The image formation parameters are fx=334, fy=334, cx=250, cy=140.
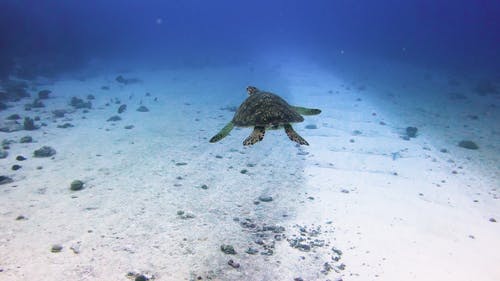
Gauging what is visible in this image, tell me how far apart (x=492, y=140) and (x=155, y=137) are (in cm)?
1567

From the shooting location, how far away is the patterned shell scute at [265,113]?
5805 millimetres

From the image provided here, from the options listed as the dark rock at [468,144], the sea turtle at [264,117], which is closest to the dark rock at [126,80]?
the dark rock at [468,144]

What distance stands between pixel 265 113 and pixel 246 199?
436cm

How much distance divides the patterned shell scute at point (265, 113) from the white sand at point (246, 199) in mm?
3106

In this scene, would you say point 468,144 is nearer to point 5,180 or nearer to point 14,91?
point 5,180

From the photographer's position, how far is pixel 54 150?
13031mm

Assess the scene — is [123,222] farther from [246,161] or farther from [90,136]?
[90,136]

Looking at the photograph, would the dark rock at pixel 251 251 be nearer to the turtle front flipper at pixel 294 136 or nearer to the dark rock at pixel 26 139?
the turtle front flipper at pixel 294 136

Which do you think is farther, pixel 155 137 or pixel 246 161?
pixel 155 137

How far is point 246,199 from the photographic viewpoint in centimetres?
963

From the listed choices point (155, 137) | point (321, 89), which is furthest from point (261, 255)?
point (321, 89)

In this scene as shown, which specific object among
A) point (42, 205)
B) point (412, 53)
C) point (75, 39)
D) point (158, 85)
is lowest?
point (42, 205)

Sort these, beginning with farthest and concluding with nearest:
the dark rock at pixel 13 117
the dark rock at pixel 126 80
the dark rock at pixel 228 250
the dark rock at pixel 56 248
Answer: the dark rock at pixel 126 80
the dark rock at pixel 13 117
the dark rock at pixel 228 250
the dark rock at pixel 56 248

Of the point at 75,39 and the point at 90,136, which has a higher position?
the point at 75,39
